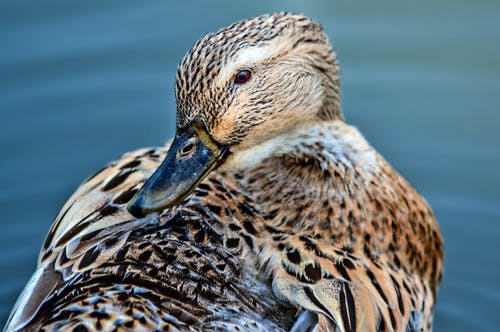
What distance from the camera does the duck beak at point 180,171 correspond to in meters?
4.73

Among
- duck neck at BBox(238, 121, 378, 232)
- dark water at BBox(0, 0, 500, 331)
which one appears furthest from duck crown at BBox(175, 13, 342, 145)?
dark water at BBox(0, 0, 500, 331)

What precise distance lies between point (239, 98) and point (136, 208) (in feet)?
2.16

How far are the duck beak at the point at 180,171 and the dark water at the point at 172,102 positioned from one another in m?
2.05

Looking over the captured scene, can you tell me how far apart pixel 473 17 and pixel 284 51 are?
3006 mm

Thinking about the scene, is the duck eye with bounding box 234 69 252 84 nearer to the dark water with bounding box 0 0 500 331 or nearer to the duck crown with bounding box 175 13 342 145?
the duck crown with bounding box 175 13 342 145

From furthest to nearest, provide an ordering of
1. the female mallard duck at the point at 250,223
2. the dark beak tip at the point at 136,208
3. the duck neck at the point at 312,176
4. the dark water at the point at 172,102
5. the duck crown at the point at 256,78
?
the dark water at the point at 172,102 < the duck neck at the point at 312,176 < the duck crown at the point at 256,78 < the dark beak tip at the point at 136,208 < the female mallard duck at the point at 250,223

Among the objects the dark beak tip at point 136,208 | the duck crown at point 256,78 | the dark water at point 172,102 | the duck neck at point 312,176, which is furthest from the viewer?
the dark water at point 172,102

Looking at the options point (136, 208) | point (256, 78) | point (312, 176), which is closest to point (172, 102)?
point (312, 176)

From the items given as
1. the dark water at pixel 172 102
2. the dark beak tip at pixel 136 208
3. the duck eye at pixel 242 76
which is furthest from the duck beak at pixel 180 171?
the dark water at pixel 172 102

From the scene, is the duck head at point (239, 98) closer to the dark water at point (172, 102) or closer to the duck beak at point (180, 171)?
the duck beak at point (180, 171)

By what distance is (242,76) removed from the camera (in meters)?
4.91

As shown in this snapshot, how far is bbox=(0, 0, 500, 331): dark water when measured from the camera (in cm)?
682

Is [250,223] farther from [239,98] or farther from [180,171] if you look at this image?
[239,98]

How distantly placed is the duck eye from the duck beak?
257 mm
